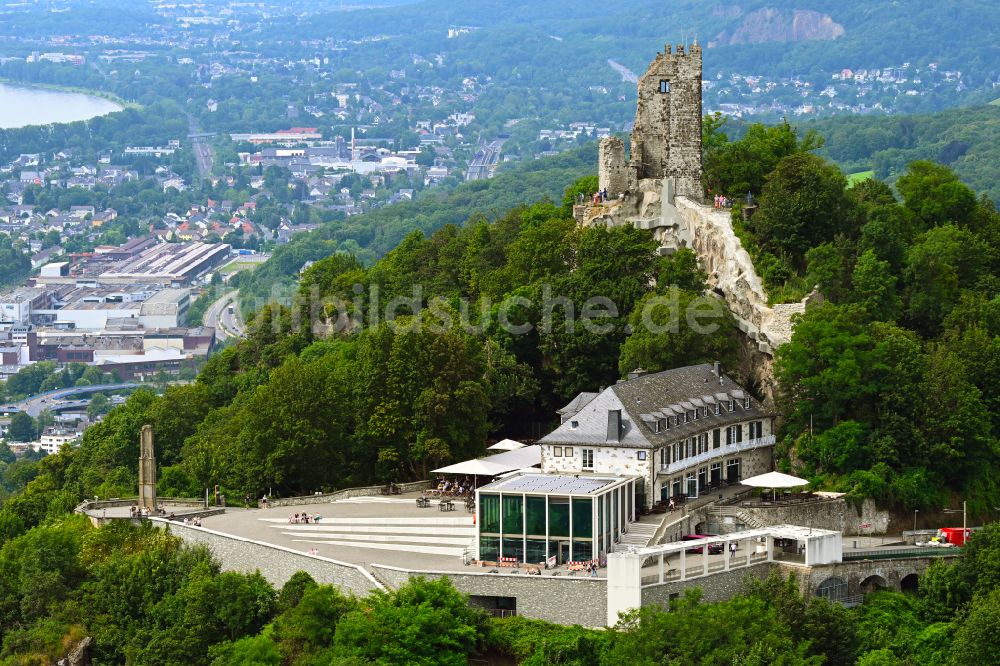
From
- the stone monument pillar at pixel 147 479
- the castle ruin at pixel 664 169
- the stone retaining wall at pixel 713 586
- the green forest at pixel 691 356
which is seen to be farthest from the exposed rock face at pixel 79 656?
the castle ruin at pixel 664 169

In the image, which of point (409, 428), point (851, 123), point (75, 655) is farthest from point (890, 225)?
point (851, 123)

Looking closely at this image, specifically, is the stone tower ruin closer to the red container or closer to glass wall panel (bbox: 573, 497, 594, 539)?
the red container

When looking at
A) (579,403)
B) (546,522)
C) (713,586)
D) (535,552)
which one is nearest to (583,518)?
(546,522)

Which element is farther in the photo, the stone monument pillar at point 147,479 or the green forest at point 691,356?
the stone monument pillar at point 147,479

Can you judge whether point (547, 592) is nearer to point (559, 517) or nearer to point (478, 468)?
point (559, 517)

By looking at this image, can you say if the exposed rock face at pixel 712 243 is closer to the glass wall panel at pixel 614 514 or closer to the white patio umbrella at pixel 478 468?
the white patio umbrella at pixel 478 468

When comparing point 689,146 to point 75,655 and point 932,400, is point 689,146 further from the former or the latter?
point 75,655

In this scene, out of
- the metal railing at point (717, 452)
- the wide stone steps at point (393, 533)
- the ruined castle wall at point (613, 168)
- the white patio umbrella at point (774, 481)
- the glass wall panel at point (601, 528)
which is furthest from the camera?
the ruined castle wall at point (613, 168)
